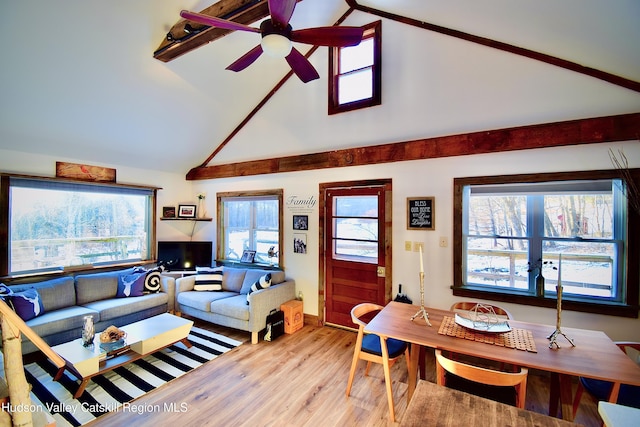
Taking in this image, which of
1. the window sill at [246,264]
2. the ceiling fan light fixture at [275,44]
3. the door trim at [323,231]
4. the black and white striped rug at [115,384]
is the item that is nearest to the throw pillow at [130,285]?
the black and white striped rug at [115,384]

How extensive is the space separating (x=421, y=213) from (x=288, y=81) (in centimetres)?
279

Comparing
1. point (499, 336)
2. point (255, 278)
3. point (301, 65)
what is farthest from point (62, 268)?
point (499, 336)

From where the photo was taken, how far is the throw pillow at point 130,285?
4.02m

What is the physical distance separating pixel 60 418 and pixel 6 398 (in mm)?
519

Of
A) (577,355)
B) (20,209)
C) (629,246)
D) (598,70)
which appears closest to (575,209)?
(629,246)

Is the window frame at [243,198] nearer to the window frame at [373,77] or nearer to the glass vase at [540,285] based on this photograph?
the window frame at [373,77]

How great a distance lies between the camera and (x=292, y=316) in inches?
153

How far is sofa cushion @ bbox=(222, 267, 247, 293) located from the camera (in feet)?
14.4

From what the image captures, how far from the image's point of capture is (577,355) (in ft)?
5.68

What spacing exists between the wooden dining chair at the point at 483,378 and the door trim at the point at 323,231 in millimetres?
1745

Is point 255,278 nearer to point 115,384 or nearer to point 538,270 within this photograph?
point 115,384

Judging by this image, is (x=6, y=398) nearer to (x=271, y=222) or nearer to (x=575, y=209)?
(x=271, y=222)

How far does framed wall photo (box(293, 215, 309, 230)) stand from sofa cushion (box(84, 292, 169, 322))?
7.44 ft

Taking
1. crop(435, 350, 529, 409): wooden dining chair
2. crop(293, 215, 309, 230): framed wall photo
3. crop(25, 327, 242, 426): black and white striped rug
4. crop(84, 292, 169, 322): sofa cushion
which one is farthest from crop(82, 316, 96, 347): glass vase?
crop(435, 350, 529, 409): wooden dining chair
